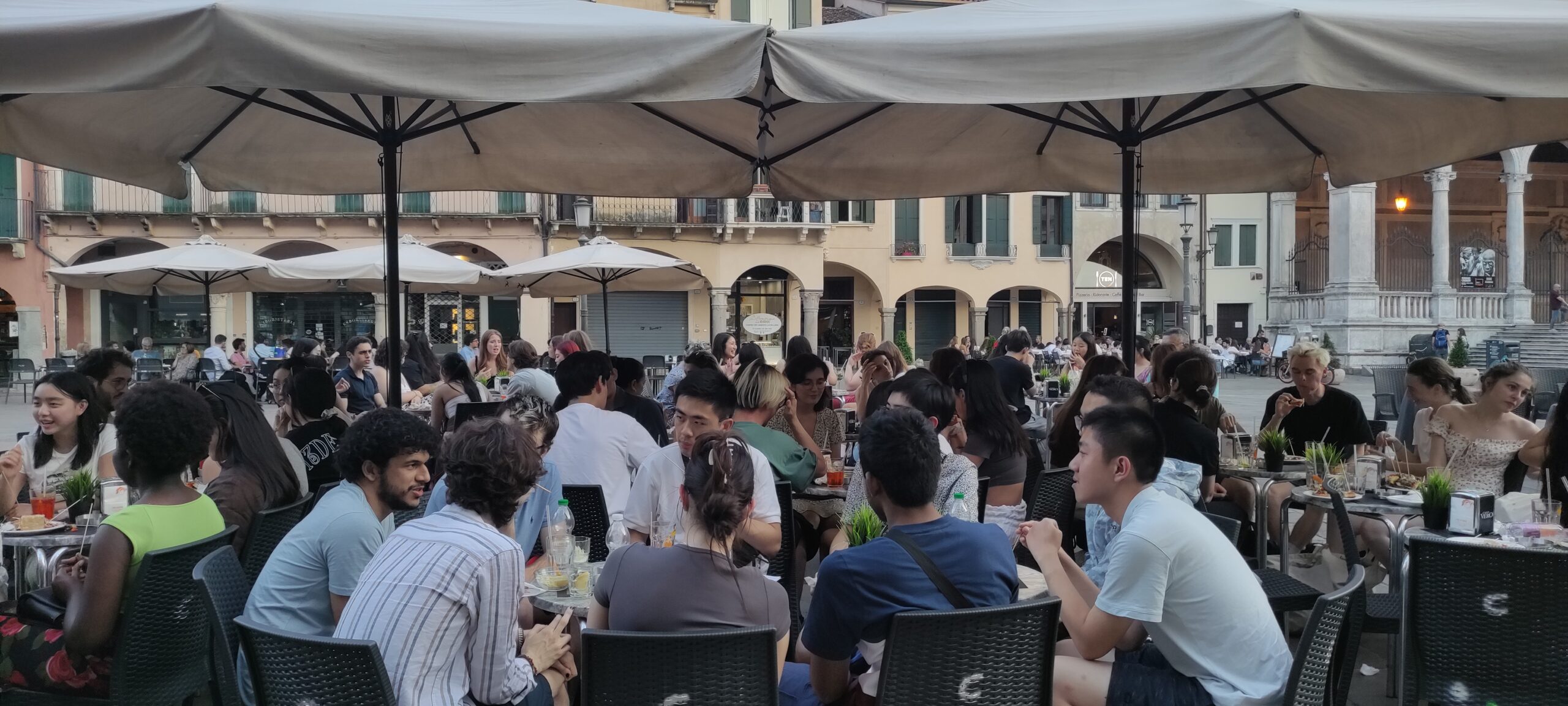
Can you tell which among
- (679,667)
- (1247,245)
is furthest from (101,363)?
(1247,245)

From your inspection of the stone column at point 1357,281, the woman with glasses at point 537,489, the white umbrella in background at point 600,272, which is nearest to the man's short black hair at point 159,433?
the woman with glasses at point 537,489

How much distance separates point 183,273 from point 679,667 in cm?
1242

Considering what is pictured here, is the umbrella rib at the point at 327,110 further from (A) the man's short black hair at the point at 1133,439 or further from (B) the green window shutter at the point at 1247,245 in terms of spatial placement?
(B) the green window shutter at the point at 1247,245

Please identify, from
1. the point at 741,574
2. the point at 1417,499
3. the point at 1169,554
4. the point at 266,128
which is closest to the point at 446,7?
the point at 741,574

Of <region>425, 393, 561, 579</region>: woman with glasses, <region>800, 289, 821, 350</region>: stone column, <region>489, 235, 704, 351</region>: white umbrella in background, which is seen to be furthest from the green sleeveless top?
<region>800, 289, 821, 350</region>: stone column

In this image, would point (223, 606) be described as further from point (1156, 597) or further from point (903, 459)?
point (1156, 597)

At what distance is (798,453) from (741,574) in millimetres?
2406

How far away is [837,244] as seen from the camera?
108 feet

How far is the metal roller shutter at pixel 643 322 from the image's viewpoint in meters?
30.9

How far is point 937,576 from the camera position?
2.81 meters

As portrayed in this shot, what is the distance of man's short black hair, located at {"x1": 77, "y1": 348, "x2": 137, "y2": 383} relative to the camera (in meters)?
5.87

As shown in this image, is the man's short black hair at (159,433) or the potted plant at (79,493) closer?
the man's short black hair at (159,433)

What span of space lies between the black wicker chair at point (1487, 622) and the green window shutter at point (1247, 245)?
36.1 m

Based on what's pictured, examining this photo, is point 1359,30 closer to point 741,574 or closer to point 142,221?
point 741,574
